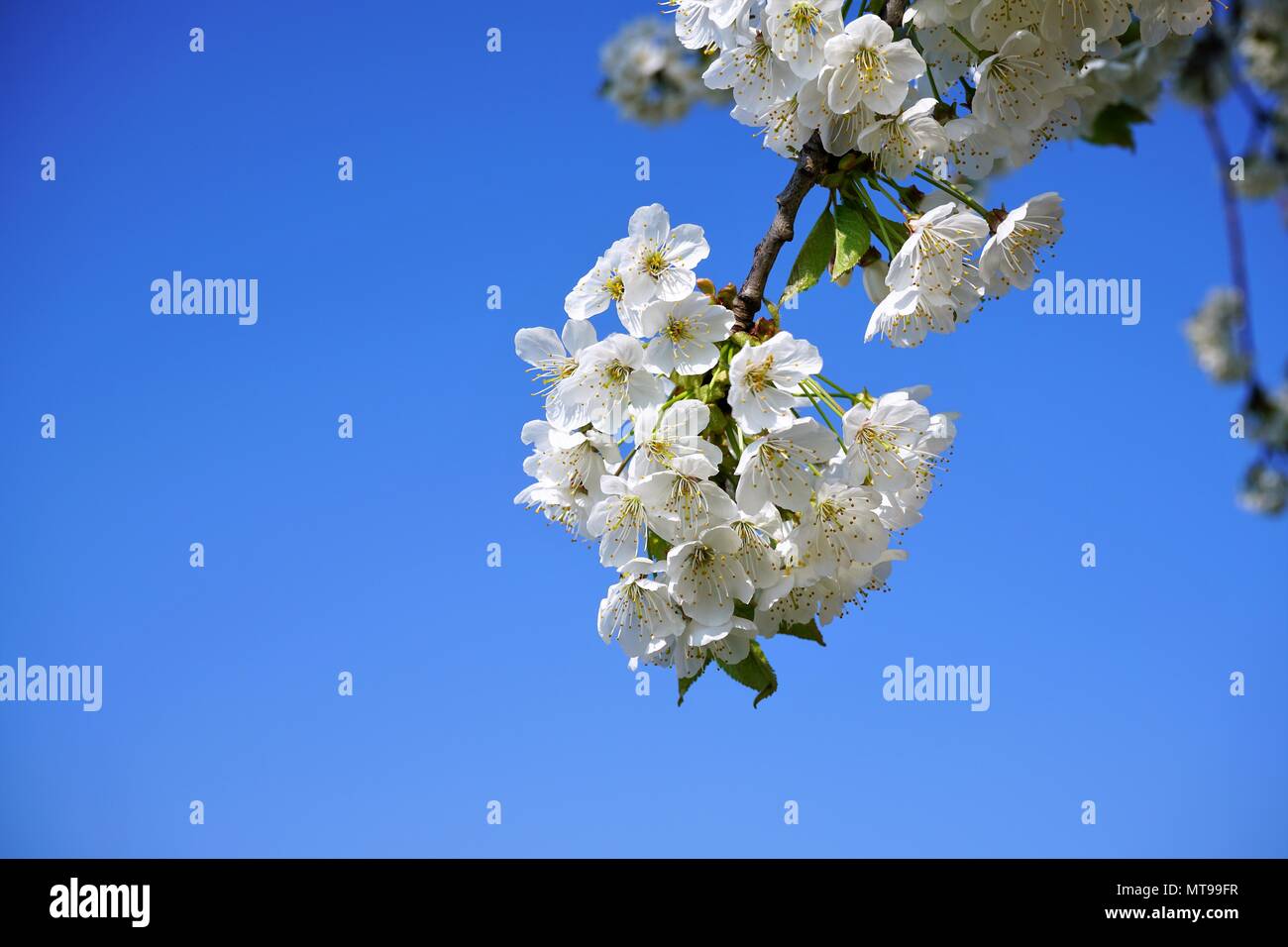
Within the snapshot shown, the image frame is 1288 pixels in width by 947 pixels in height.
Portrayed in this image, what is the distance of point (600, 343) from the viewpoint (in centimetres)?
156

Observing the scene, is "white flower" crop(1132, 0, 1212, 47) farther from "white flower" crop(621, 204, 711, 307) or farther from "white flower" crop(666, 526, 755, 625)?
"white flower" crop(666, 526, 755, 625)

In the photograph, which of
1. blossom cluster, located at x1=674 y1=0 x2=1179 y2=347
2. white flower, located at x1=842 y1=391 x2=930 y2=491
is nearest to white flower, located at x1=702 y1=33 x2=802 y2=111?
blossom cluster, located at x1=674 y1=0 x2=1179 y2=347

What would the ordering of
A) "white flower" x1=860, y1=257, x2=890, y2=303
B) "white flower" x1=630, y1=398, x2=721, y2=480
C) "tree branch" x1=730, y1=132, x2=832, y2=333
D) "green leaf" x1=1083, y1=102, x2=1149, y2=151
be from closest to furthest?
"white flower" x1=630, y1=398, x2=721, y2=480 < "tree branch" x1=730, y1=132, x2=832, y2=333 < "white flower" x1=860, y1=257, x2=890, y2=303 < "green leaf" x1=1083, y1=102, x2=1149, y2=151

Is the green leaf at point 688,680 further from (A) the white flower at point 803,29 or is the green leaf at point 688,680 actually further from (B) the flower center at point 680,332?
(A) the white flower at point 803,29

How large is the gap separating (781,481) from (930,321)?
1.24 ft

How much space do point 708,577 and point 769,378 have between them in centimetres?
28

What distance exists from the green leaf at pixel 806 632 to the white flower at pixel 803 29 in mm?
775

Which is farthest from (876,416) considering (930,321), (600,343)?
(600,343)

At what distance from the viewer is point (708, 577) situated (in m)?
1.59

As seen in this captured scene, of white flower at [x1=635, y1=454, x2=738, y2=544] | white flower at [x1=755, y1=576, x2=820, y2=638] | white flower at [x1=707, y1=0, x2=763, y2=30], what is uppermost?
white flower at [x1=707, y1=0, x2=763, y2=30]

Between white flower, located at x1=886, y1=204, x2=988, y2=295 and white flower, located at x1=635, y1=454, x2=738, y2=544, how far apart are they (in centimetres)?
44

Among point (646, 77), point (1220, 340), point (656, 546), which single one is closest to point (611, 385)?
point (656, 546)

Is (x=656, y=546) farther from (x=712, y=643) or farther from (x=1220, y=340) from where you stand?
(x=1220, y=340)

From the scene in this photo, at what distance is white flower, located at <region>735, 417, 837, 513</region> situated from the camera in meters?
1.51
